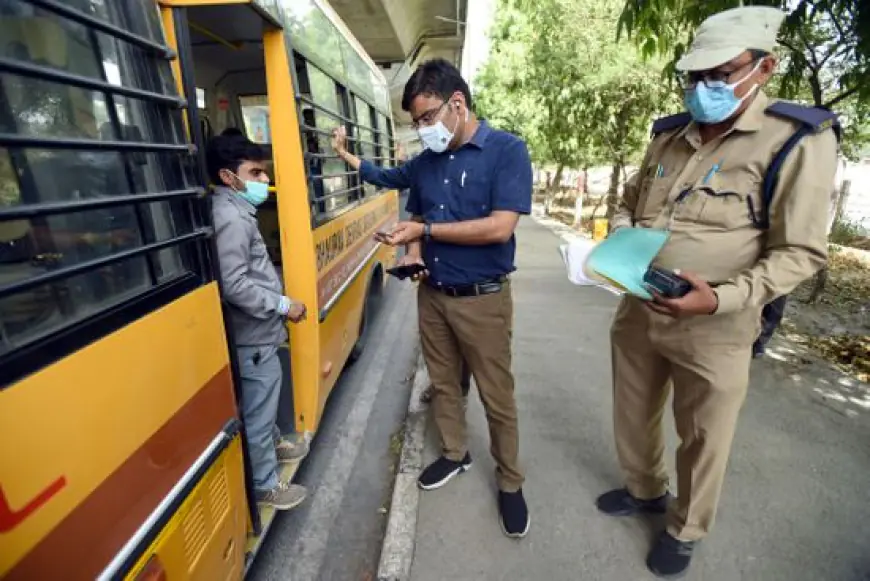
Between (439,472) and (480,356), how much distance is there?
2.56 ft

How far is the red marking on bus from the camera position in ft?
2.83

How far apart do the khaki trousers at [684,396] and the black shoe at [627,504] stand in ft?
0.15

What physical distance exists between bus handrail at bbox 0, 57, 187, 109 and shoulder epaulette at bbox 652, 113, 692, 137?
1.78 meters

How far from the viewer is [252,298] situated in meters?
1.98

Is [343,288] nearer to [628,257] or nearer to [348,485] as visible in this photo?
[348,485]

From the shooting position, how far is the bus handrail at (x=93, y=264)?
0.92 meters

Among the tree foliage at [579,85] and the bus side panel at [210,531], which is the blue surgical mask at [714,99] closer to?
the bus side panel at [210,531]

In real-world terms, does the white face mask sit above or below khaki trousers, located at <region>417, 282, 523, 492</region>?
above

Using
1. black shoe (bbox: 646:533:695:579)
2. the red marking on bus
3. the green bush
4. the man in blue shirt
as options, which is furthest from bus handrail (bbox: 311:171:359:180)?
the green bush

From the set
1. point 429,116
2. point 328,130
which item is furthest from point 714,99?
point 328,130

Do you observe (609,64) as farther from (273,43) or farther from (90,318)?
(90,318)

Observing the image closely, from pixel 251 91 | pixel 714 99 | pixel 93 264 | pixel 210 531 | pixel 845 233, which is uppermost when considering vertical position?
pixel 251 91

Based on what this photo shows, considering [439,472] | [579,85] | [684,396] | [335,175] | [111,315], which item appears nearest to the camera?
[111,315]

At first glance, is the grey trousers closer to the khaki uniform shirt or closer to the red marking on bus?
the red marking on bus
